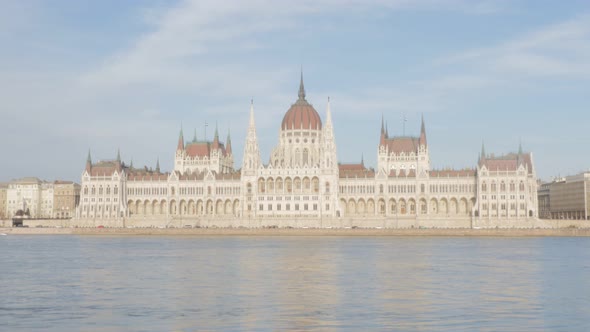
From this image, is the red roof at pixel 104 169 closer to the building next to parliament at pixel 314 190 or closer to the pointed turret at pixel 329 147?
the building next to parliament at pixel 314 190

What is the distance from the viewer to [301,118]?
14462 centimetres

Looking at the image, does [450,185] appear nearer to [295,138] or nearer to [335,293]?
[295,138]

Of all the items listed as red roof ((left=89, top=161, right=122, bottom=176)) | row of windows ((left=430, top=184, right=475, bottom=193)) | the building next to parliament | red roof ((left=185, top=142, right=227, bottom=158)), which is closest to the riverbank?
the building next to parliament

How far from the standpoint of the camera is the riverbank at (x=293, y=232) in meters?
115

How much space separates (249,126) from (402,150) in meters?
26.3

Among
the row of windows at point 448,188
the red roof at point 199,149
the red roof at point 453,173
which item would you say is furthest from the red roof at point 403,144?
the red roof at point 199,149

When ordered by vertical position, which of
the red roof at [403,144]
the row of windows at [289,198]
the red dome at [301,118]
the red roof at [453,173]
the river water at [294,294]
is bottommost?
the river water at [294,294]

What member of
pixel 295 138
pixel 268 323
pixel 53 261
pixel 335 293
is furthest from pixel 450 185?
pixel 268 323

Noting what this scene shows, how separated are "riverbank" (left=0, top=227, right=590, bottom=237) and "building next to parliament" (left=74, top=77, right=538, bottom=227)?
25.0ft

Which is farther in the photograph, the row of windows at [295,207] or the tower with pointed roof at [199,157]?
the tower with pointed roof at [199,157]

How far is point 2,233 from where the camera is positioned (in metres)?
129

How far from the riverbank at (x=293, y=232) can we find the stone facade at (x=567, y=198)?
3664 cm

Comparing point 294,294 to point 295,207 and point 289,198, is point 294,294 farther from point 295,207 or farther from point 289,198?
point 289,198

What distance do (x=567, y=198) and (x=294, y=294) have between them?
5372 inches
